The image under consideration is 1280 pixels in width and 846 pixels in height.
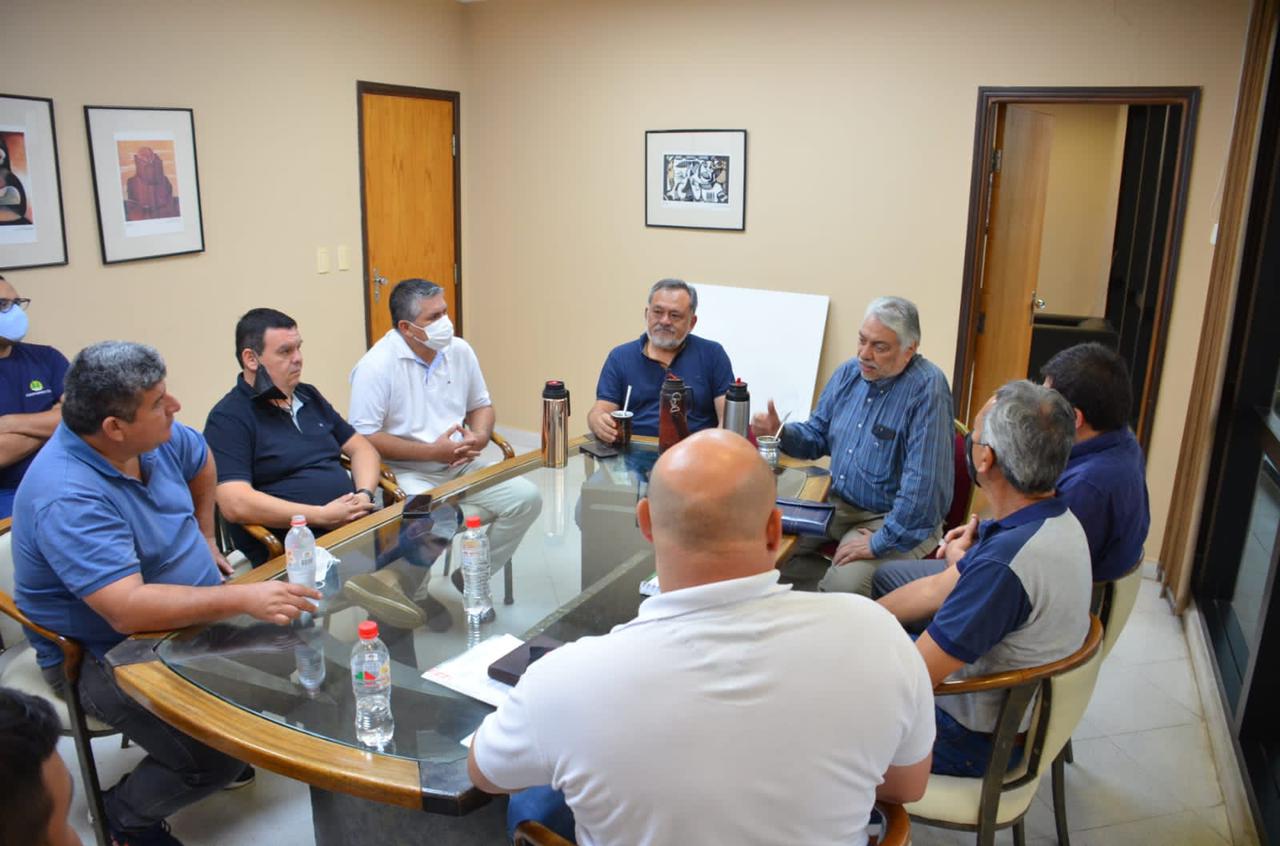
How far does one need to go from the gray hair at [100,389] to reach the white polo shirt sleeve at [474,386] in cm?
181

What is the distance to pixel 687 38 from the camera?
4.93 m

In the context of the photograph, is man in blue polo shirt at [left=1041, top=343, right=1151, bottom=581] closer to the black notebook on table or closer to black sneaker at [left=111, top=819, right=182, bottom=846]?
the black notebook on table

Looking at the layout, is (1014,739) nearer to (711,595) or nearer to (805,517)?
(805,517)

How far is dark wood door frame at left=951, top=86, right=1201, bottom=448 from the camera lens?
3.89m

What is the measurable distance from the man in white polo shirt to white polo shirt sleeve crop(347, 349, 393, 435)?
2.30 metres

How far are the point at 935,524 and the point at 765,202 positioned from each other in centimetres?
247

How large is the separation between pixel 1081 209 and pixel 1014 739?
644 centimetres

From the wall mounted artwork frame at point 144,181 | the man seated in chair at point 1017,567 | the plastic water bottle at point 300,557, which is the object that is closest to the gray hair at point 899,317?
the man seated in chair at point 1017,567

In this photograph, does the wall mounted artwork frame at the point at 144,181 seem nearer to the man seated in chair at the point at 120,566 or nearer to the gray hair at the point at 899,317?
the man seated in chair at the point at 120,566

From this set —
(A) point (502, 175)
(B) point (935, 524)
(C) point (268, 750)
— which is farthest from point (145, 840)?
(A) point (502, 175)

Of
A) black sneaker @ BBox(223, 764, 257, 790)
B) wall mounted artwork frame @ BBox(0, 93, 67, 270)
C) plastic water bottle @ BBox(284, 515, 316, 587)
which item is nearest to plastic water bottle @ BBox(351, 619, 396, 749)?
plastic water bottle @ BBox(284, 515, 316, 587)

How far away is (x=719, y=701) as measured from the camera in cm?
125

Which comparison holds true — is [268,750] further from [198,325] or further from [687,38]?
[687,38]

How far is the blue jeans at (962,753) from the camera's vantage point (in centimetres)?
203
